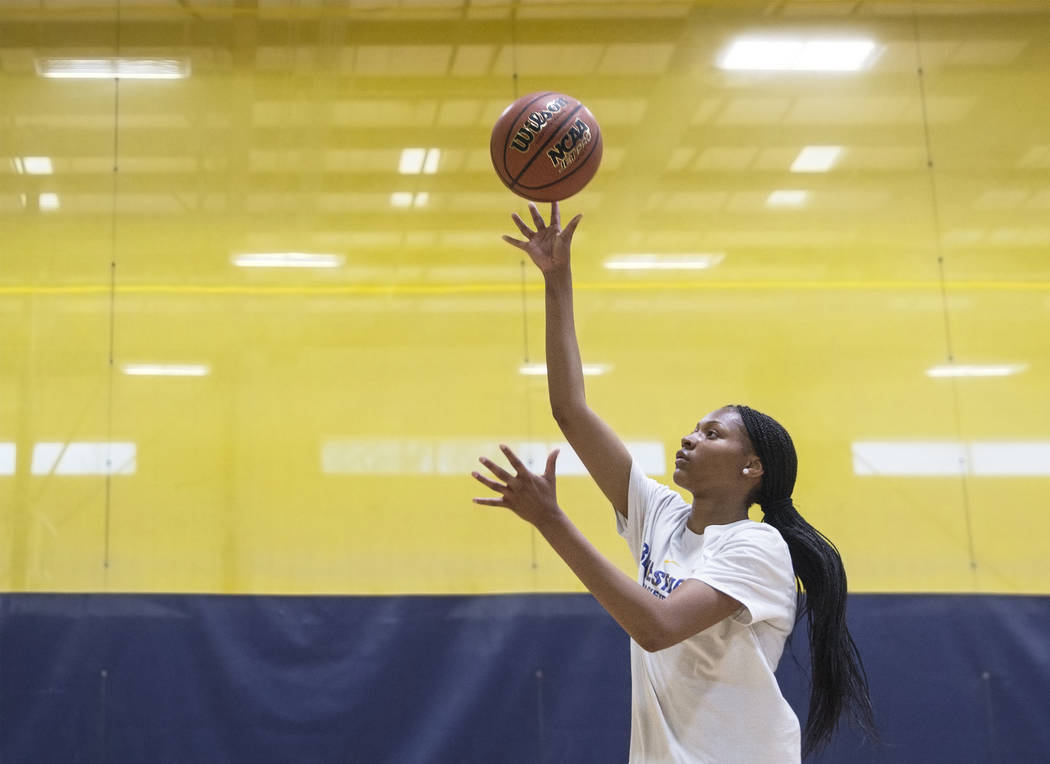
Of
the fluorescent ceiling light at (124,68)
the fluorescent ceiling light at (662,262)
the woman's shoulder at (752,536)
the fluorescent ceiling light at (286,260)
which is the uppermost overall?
the fluorescent ceiling light at (124,68)

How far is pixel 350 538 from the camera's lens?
4.09m

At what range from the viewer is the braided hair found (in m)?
2.26

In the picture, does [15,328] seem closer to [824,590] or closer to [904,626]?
[824,590]

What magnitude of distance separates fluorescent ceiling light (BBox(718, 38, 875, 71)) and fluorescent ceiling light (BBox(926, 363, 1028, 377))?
4.53ft

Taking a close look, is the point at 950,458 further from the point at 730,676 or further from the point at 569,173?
the point at 730,676

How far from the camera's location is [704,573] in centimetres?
200

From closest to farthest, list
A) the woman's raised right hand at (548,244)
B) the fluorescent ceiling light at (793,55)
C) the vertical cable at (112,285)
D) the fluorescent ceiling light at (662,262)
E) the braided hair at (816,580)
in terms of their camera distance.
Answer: the braided hair at (816,580)
the woman's raised right hand at (548,244)
the vertical cable at (112,285)
the fluorescent ceiling light at (662,262)
the fluorescent ceiling light at (793,55)

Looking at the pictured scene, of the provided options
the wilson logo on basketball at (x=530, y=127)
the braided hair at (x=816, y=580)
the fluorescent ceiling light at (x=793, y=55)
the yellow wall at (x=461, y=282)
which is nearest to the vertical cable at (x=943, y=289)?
the yellow wall at (x=461, y=282)

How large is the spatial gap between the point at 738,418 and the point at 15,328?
3101mm

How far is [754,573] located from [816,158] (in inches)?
118

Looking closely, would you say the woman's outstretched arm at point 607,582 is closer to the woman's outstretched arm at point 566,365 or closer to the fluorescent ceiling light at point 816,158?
the woman's outstretched arm at point 566,365

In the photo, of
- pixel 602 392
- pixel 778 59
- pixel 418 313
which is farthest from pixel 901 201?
pixel 418 313

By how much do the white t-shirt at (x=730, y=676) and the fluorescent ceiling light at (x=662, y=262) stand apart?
235cm

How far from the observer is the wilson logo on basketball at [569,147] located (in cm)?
280
